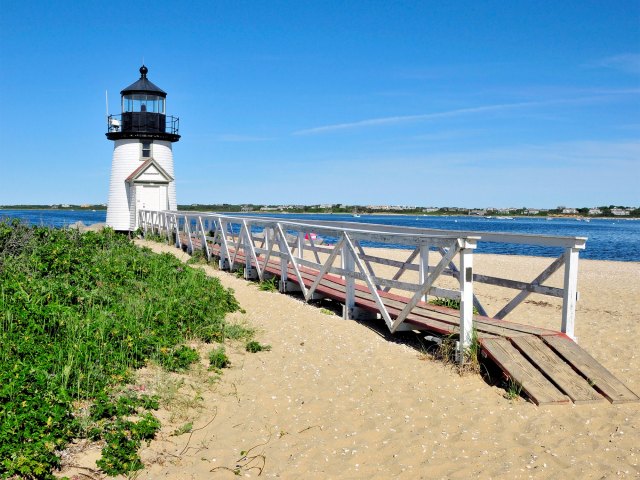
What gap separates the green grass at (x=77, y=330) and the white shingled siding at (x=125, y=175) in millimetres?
15504

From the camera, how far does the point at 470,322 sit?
635 cm

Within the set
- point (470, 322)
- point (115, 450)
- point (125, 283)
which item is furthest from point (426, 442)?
point (125, 283)

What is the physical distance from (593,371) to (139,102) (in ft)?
84.1

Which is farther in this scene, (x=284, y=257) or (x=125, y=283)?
(x=284, y=257)

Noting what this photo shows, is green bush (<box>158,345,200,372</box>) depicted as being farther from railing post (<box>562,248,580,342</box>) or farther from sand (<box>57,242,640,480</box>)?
railing post (<box>562,248,580,342</box>)

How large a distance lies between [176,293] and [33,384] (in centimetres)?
418

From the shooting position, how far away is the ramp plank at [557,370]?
5512 mm

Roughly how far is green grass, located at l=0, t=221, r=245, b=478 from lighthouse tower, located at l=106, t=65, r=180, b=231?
1508 cm

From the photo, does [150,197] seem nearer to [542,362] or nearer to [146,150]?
[146,150]

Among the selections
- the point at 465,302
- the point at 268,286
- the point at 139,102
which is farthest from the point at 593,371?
the point at 139,102

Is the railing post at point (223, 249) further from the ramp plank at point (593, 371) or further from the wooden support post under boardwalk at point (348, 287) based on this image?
the ramp plank at point (593, 371)

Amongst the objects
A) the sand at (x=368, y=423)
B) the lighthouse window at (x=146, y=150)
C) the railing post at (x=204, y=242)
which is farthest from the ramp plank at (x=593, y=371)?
the lighthouse window at (x=146, y=150)

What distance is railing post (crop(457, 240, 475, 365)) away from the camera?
6.29 meters

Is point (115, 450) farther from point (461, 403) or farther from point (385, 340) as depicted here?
point (385, 340)
